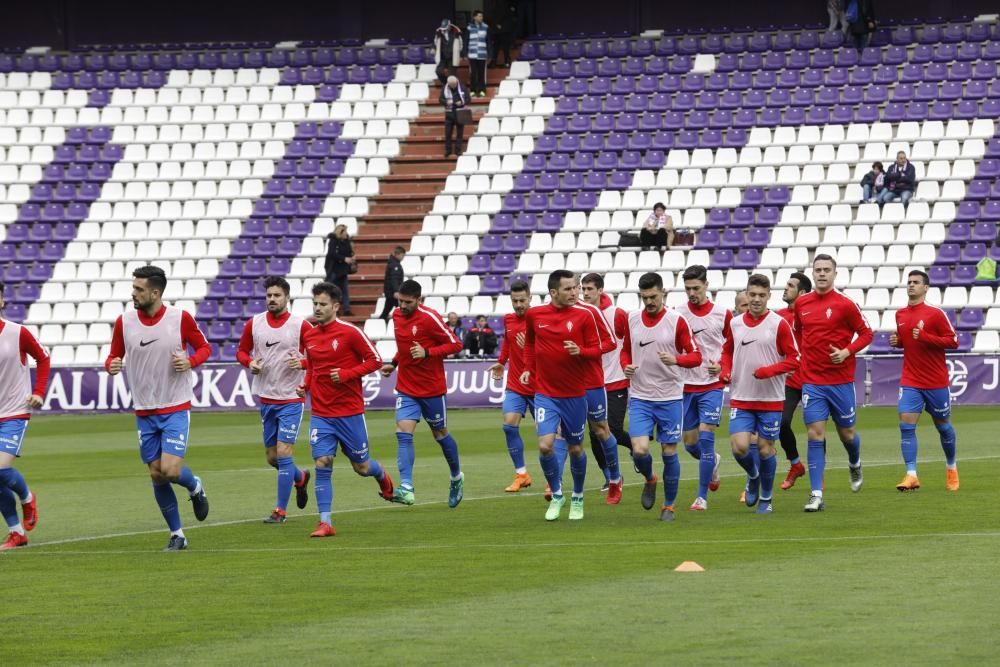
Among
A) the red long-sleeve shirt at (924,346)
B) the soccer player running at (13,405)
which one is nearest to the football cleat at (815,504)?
the red long-sleeve shirt at (924,346)

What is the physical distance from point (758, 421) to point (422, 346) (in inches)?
140

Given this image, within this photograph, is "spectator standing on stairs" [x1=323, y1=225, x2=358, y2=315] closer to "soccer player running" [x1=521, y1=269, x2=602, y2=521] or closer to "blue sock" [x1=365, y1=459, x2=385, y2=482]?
"blue sock" [x1=365, y1=459, x2=385, y2=482]

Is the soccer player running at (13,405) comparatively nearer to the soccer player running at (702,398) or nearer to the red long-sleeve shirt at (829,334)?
the soccer player running at (702,398)

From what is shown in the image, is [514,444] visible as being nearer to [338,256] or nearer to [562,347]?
[562,347]

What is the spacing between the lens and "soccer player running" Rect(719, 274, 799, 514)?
50.3 ft

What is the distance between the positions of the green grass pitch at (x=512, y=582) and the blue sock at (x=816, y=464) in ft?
1.13

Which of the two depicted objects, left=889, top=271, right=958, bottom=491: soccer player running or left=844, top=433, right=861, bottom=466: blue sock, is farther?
left=889, top=271, right=958, bottom=491: soccer player running

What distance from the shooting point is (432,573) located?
11.7m

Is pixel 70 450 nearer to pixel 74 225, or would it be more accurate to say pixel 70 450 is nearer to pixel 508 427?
pixel 508 427

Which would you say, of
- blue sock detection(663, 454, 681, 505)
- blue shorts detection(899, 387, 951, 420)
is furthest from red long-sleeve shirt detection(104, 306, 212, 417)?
blue shorts detection(899, 387, 951, 420)

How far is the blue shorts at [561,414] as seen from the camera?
1488cm

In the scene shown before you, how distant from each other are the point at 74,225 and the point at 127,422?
10633 millimetres

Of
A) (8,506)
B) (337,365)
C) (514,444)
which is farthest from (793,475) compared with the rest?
(8,506)

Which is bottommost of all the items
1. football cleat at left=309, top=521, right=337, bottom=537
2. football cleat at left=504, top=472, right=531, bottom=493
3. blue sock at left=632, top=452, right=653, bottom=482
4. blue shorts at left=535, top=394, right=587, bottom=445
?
football cleat at left=504, top=472, right=531, bottom=493
